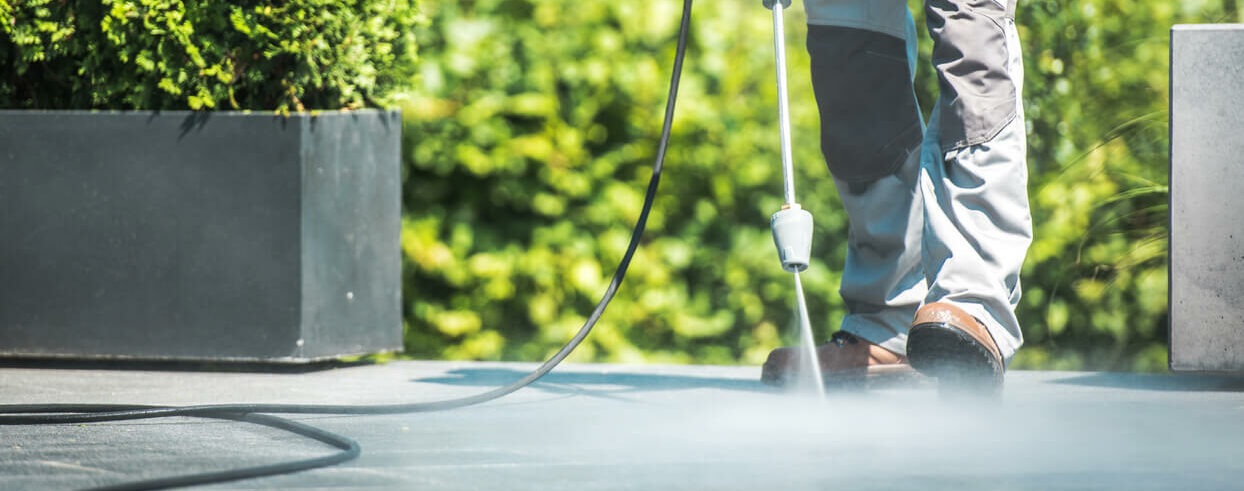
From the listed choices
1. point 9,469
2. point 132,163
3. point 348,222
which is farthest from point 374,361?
point 9,469

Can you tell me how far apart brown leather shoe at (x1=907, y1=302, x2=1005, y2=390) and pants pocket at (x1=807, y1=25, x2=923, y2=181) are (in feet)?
1.56

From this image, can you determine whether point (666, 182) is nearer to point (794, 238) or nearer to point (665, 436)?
point (794, 238)

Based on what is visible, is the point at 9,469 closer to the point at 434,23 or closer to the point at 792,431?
the point at 792,431

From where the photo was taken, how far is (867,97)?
2.67 m

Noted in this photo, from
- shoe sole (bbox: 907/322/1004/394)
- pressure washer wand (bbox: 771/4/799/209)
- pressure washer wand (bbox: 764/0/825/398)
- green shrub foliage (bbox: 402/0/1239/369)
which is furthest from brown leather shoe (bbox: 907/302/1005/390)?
green shrub foliage (bbox: 402/0/1239/369)

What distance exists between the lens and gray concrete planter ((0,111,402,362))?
9.49ft

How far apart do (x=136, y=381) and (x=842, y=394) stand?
1324 millimetres

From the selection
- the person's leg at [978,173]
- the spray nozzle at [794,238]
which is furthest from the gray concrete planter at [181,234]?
the person's leg at [978,173]

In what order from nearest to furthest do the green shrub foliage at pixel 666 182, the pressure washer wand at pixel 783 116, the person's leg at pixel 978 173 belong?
the person's leg at pixel 978 173, the pressure washer wand at pixel 783 116, the green shrub foliage at pixel 666 182

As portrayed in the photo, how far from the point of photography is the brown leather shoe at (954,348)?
7.29 feet

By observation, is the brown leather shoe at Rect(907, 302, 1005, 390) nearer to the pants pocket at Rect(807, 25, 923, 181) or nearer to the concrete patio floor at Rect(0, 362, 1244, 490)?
the concrete patio floor at Rect(0, 362, 1244, 490)

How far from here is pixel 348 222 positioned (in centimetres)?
298

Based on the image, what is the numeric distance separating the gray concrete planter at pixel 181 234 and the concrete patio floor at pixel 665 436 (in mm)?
93

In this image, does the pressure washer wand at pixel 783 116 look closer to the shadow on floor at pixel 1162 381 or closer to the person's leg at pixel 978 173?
the person's leg at pixel 978 173
